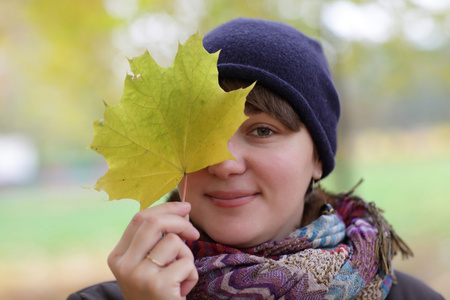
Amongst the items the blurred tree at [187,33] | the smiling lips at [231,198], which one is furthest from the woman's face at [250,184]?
the blurred tree at [187,33]

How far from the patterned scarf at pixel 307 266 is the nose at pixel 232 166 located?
1.16 feet

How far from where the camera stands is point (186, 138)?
1.34 metres

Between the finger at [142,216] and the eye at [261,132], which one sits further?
the eye at [261,132]

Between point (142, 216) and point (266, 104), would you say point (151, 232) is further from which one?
point (266, 104)

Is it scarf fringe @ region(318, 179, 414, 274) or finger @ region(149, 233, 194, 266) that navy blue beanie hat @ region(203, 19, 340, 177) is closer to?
scarf fringe @ region(318, 179, 414, 274)

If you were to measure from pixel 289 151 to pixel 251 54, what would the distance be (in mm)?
436

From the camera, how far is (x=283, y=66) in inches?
68.1

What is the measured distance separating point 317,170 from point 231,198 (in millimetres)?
584

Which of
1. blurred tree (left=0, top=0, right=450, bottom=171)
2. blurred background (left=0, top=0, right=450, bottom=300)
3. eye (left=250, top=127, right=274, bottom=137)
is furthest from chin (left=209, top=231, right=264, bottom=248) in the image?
blurred tree (left=0, top=0, right=450, bottom=171)

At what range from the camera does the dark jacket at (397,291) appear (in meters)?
1.92

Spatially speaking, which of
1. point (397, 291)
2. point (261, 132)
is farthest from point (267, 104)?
point (397, 291)

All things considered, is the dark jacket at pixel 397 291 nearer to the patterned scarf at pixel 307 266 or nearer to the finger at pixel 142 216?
the patterned scarf at pixel 307 266

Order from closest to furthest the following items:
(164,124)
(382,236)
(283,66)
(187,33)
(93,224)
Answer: (164,124)
(283,66)
(382,236)
(187,33)
(93,224)

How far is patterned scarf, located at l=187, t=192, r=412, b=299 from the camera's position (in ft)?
5.41
